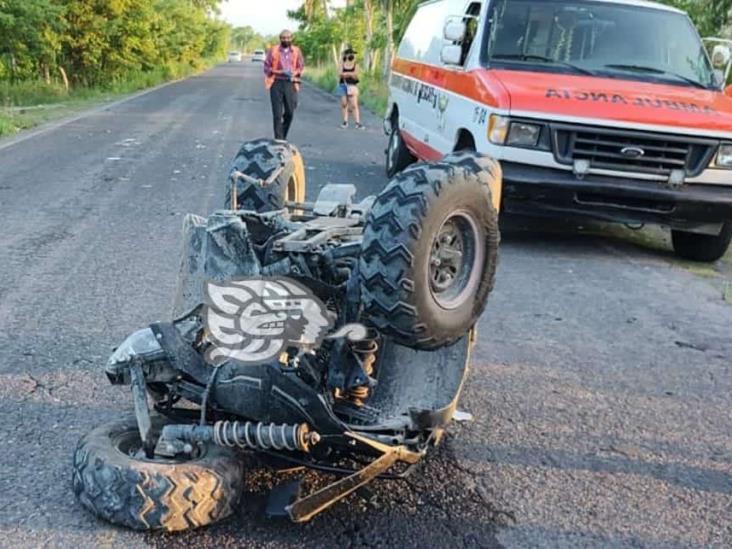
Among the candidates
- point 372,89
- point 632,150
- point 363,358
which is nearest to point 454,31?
point 632,150

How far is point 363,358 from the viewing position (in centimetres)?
332

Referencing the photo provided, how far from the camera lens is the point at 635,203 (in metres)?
7.07

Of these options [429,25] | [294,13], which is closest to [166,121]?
[429,25]

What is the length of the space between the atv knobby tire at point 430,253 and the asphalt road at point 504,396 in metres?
0.72

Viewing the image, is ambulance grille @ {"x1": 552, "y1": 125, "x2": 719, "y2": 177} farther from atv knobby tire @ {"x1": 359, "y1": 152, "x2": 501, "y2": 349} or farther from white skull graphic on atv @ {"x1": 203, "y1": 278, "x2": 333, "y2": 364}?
white skull graphic on atv @ {"x1": 203, "y1": 278, "x2": 333, "y2": 364}

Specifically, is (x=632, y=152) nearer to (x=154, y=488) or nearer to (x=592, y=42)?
(x=592, y=42)

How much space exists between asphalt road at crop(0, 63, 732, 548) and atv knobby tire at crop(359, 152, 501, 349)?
0.72 metres

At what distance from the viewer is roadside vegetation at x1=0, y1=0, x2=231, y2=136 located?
23.9 m

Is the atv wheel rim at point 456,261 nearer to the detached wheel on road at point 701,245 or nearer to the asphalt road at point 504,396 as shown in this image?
the asphalt road at point 504,396

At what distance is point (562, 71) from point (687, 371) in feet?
11.8

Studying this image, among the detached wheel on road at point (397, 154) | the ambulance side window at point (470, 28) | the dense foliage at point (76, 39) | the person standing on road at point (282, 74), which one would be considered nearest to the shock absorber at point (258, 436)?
the ambulance side window at point (470, 28)

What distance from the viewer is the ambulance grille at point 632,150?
688cm

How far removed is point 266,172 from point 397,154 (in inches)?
235

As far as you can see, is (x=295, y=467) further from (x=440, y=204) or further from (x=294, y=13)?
(x=294, y=13)
